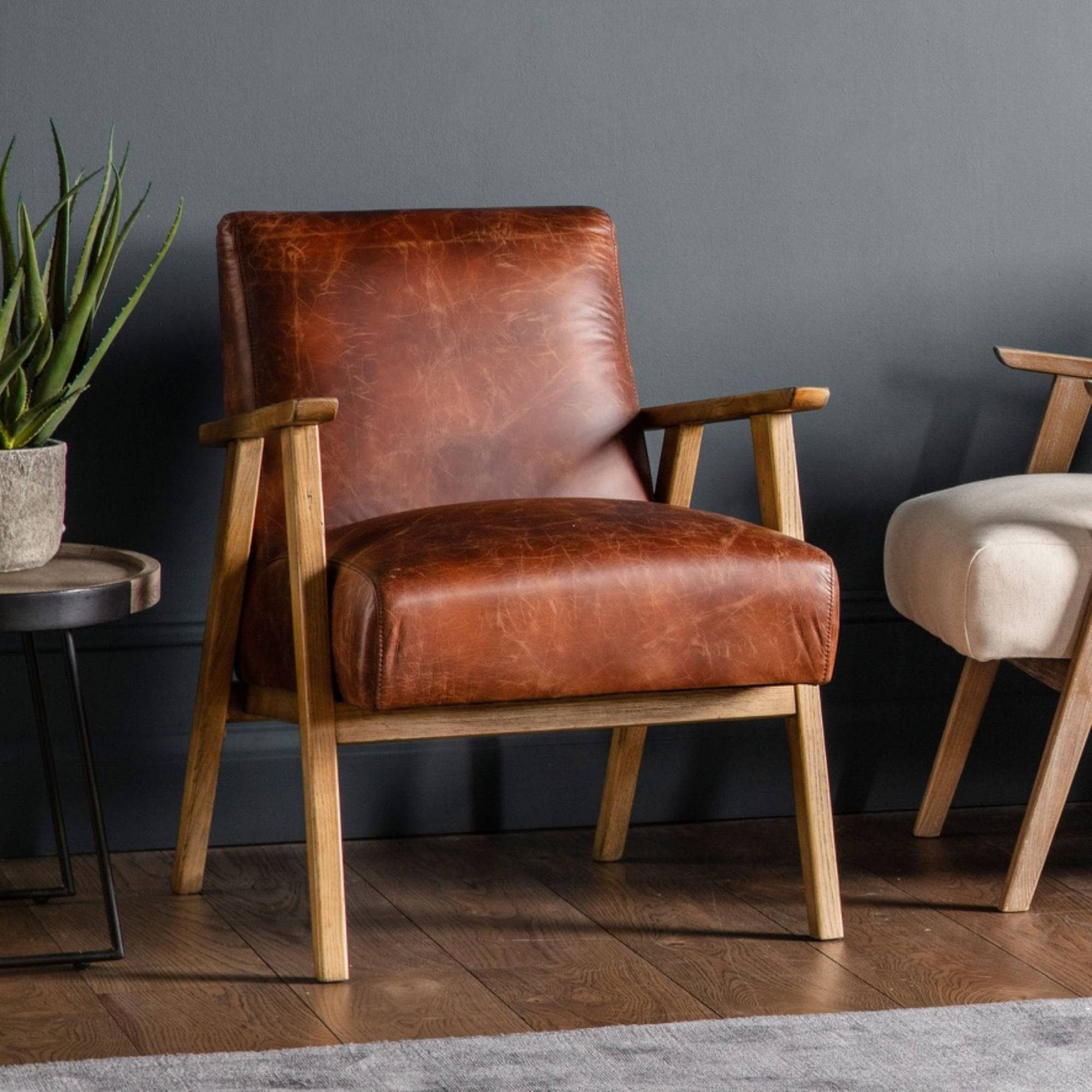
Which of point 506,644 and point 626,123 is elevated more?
point 626,123

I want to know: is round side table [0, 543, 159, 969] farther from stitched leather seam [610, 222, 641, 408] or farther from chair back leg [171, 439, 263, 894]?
stitched leather seam [610, 222, 641, 408]

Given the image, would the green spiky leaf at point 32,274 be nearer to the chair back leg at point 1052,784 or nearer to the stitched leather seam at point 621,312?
the stitched leather seam at point 621,312

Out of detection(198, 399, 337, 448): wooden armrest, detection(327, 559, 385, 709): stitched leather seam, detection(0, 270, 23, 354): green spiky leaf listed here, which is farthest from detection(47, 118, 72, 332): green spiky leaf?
detection(327, 559, 385, 709): stitched leather seam

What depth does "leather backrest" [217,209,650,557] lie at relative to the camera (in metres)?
2.11

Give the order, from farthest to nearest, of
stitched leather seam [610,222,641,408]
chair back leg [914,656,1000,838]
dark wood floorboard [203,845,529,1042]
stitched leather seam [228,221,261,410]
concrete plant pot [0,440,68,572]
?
chair back leg [914,656,1000,838] → stitched leather seam [610,222,641,408] → stitched leather seam [228,221,261,410] → concrete plant pot [0,440,68,572] → dark wood floorboard [203,845,529,1042]

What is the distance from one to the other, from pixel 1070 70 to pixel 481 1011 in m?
1.70

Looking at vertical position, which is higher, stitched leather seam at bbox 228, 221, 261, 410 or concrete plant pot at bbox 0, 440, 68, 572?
stitched leather seam at bbox 228, 221, 261, 410

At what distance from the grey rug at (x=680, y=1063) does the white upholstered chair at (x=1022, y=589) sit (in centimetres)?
42

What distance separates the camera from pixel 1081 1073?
152 cm

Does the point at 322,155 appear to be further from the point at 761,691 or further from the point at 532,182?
the point at 761,691

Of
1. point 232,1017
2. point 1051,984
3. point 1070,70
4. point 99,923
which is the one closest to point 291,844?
point 99,923

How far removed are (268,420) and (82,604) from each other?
0.28 m

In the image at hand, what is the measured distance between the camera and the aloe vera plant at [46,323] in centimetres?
176

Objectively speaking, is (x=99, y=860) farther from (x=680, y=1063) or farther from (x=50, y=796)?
(x=680, y=1063)
